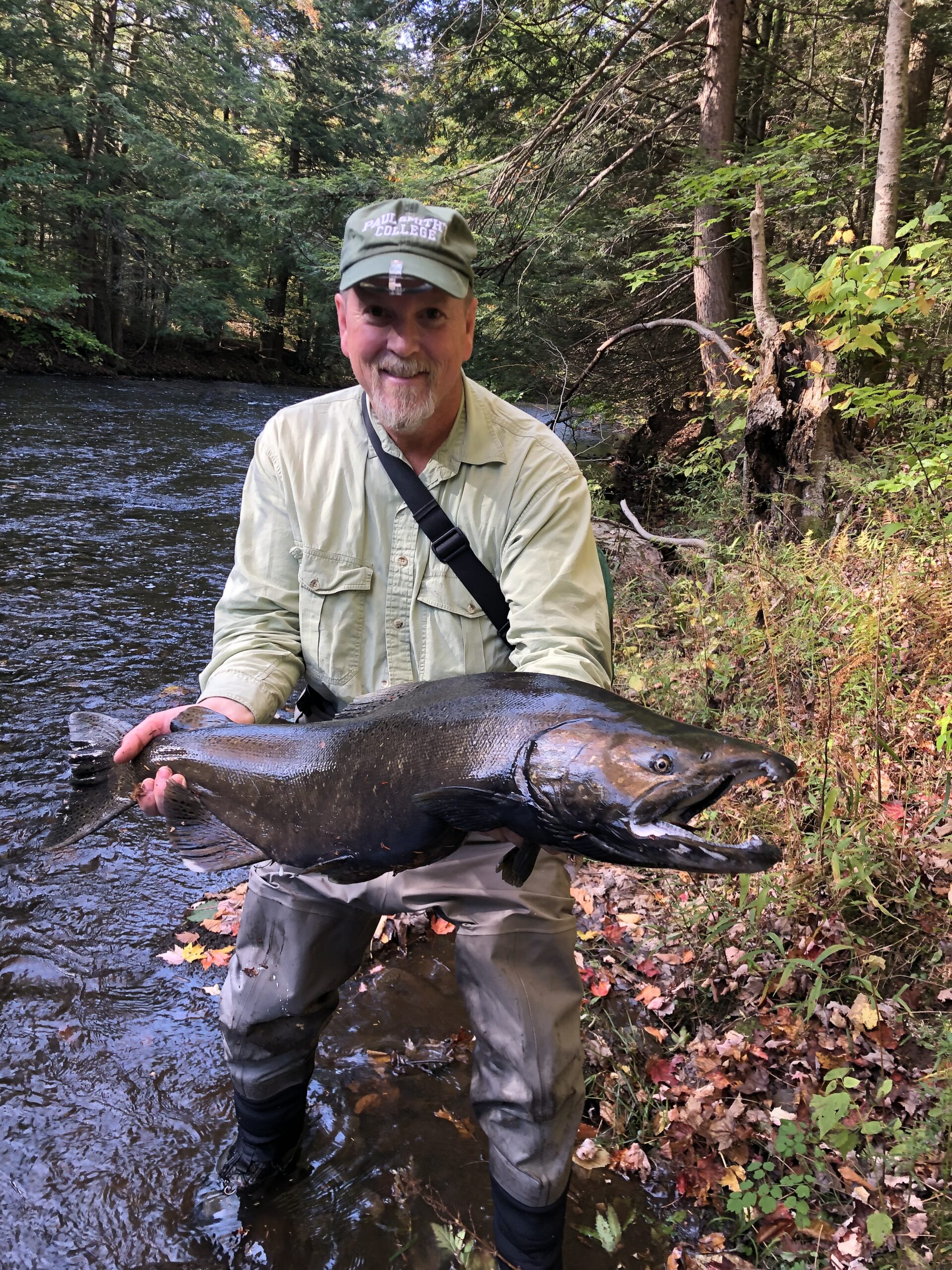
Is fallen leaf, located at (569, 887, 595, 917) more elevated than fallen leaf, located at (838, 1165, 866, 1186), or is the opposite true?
fallen leaf, located at (569, 887, 595, 917)

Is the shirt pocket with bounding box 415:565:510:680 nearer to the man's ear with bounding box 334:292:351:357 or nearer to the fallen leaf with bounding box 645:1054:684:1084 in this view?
the man's ear with bounding box 334:292:351:357

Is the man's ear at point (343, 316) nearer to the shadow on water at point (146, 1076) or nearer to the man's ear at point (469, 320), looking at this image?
the man's ear at point (469, 320)

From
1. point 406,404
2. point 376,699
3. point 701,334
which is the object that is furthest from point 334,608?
point 701,334

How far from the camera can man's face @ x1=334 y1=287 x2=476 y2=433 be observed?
7.47 feet

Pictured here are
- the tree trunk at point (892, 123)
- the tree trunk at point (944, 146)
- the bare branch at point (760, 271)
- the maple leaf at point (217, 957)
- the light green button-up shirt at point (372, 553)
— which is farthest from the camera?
the tree trunk at point (944, 146)

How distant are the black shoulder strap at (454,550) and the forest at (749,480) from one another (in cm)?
155

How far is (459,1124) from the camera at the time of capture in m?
2.88

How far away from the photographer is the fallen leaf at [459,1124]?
9.31ft

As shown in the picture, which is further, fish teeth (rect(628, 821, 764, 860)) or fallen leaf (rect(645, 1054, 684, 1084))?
fallen leaf (rect(645, 1054, 684, 1084))

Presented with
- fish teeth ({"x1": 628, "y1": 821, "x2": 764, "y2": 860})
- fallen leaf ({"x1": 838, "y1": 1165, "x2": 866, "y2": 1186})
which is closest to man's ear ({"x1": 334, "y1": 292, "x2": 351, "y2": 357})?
fish teeth ({"x1": 628, "y1": 821, "x2": 764, "y2": 860})

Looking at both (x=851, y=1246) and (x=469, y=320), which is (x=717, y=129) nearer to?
(x=469, y=320)

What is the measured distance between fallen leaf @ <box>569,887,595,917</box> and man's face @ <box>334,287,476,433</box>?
2587 millimetres

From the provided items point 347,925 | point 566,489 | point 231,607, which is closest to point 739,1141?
point 347,925

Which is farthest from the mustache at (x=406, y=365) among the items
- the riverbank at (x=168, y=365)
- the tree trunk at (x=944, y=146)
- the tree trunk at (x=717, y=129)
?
the riverbank at (x=168, y=365)
